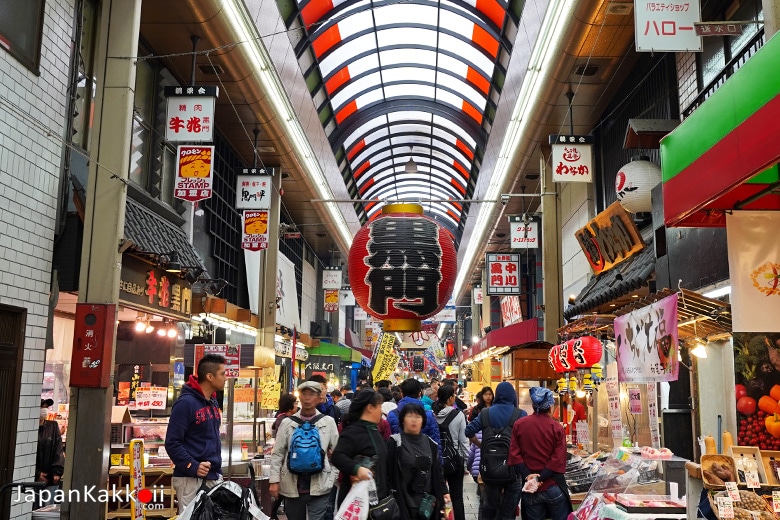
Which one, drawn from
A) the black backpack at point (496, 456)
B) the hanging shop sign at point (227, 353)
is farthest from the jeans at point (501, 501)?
the hanging shop sign at point (227, 353)

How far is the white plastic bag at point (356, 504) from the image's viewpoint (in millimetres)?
5180

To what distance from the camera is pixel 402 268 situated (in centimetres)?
964

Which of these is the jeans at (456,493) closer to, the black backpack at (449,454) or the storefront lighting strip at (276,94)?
the black backpack at (449,454)

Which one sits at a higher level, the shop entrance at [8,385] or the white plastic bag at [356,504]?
the shop entrance at [8,385]

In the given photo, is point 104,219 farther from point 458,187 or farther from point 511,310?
point 458,187

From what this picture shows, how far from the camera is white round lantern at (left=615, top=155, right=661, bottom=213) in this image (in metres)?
10.5

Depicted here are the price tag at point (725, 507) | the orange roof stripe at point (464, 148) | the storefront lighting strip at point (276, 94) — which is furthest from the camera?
the orange roof stripe at point (464, 148)

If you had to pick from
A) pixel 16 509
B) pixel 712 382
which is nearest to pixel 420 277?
pixel 712 382

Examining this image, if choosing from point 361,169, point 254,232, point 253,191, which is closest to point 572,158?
point 253,191

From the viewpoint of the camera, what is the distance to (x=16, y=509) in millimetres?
7723

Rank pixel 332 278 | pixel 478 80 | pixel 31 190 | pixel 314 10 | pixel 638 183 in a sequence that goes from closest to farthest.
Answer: pixel 31 190, pixel 638 183, pixel 314 10, pixel 478 80, pixel 332 278

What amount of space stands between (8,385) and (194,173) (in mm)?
4523

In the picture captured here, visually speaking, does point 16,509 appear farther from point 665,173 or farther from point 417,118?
point 417,118

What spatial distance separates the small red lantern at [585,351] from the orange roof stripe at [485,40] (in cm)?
1034
